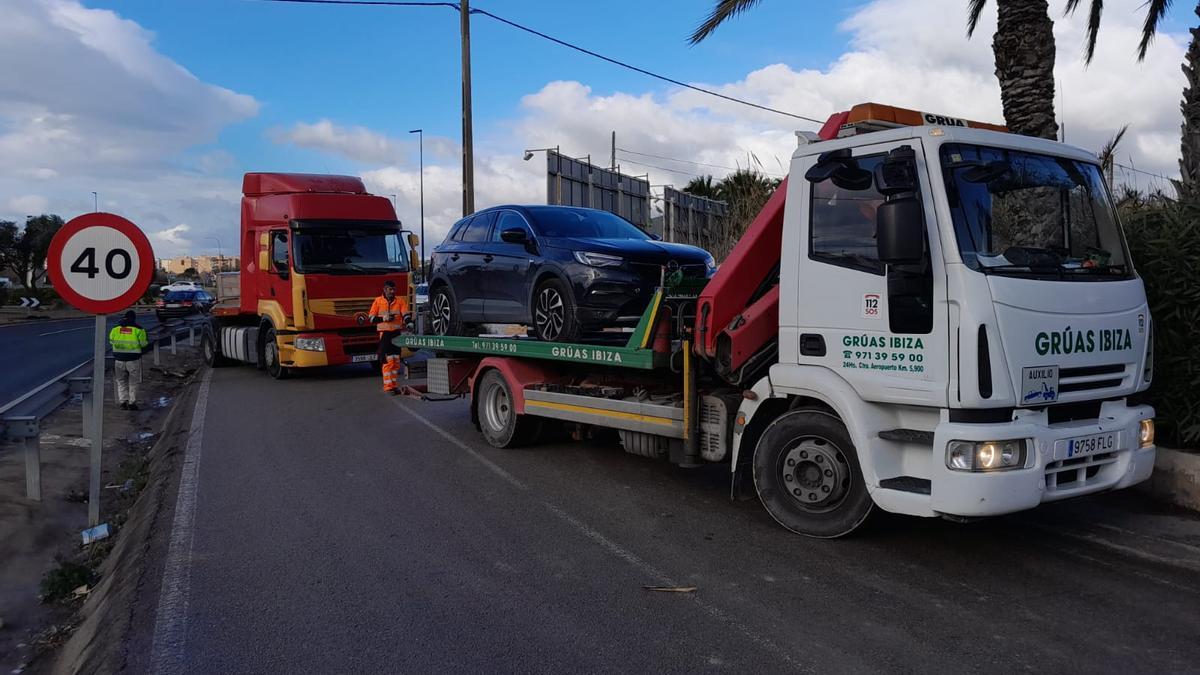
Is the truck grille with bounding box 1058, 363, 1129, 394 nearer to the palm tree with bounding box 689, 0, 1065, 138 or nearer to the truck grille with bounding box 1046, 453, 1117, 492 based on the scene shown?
the truck grille with bounding box 1046, 453, 1117, 492

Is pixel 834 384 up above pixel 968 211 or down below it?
below

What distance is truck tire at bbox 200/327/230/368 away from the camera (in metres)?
19.4

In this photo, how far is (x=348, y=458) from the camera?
8797 millimetres

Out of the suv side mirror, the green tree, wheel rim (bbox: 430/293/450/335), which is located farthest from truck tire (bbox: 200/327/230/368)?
the green tree

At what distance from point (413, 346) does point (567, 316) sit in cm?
312

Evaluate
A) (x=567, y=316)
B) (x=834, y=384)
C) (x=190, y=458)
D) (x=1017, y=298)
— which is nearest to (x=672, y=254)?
(x=567, y=316)

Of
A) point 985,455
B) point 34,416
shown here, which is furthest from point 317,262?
point 985,455

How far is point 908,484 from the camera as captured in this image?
501cm

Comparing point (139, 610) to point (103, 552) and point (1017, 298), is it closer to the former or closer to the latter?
point (103, 552)

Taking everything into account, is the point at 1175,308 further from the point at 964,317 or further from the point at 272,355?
the point at 272,355

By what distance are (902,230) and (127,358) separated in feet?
41.2

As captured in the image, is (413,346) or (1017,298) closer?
(1017,298)


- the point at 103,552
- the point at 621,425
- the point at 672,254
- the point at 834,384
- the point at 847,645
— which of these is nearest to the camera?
the point at 847,645

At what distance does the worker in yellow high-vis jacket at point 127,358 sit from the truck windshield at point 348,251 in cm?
293
